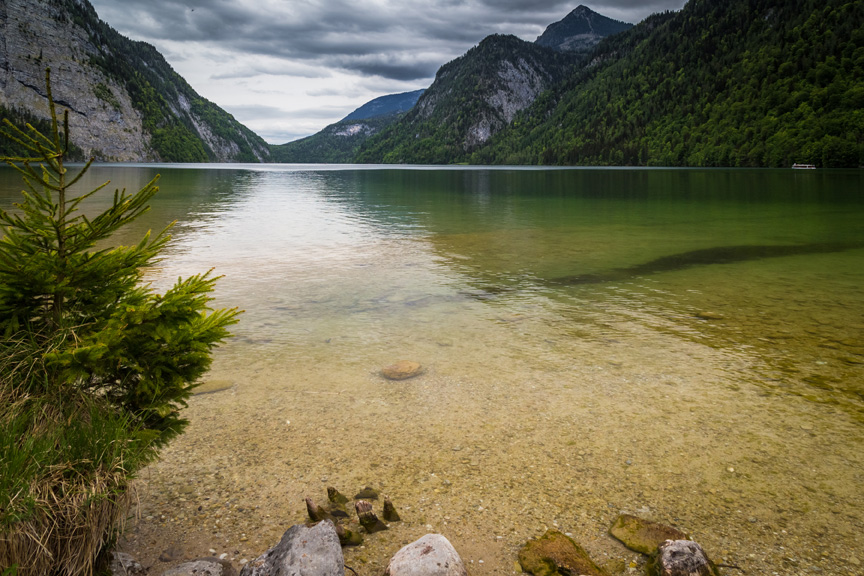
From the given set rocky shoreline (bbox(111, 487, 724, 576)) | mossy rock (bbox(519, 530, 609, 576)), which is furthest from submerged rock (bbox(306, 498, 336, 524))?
mossy rock (bbox(519, 530, 609, 576))

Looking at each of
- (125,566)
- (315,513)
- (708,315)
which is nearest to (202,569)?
(125,566)

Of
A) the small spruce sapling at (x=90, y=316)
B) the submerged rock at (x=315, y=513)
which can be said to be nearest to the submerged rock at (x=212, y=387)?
the small spruce sapling at (x=90, y=316)

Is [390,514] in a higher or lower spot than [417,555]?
lower

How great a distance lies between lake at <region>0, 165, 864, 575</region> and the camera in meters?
5.17

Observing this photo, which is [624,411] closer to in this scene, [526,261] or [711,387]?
[711,387]

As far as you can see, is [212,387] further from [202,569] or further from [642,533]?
[642,533]

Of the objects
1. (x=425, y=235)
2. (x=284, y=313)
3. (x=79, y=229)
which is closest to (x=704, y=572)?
(x=79, y=229)

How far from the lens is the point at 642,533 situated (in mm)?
5008

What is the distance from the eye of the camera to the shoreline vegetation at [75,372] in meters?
3.51

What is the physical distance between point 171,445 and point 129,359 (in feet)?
9.17

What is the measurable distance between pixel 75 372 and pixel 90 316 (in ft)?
2.49

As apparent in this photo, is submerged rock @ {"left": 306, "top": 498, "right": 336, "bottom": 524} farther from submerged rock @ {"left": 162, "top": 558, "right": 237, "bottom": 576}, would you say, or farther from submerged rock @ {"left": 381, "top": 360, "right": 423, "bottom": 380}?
submerged rock @ {"left": 381, "top": 360, "right": 423, "bottom": 380}

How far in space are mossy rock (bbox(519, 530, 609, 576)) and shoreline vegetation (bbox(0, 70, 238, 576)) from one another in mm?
3461

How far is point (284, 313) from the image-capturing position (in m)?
12.9
